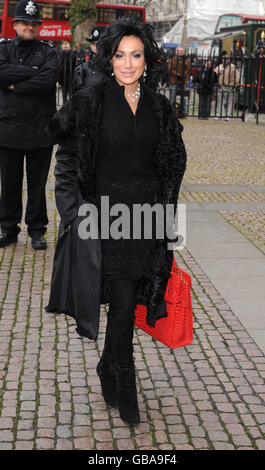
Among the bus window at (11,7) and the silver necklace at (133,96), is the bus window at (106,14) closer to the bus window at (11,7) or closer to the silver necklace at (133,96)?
the bus window at (11,7)

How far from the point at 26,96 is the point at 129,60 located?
3.19 metres

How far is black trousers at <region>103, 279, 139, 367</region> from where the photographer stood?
126 inches

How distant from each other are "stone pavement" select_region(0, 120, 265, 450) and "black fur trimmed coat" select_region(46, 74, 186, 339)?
479mm

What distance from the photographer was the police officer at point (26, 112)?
6027 millimetres

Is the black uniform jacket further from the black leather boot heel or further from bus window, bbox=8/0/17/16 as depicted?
bus window, bbox=8/0/17/16

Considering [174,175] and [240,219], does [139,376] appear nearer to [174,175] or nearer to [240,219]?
[174,175]

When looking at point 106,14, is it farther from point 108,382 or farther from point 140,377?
point 108,382

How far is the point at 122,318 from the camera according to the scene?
3236 mm

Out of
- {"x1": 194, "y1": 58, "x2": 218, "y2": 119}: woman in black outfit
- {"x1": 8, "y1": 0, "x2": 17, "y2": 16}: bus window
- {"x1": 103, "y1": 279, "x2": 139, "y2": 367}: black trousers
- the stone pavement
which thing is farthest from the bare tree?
{"x1": 103, "y1": 279, "x2": 139, "y2": 367}: black trousers

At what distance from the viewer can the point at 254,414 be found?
3.46m

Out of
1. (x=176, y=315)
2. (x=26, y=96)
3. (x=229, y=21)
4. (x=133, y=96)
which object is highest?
(x=133, y=96)

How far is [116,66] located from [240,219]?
4958 mm

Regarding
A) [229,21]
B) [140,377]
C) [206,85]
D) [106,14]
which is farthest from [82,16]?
[140,377]
